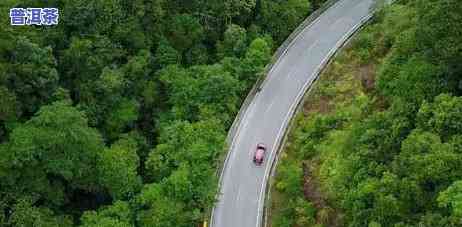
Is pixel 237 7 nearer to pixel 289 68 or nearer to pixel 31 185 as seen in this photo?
pixel 289 68

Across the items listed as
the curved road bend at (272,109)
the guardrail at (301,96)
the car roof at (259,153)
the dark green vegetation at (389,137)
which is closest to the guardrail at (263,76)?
the curved road bend at (272,109)

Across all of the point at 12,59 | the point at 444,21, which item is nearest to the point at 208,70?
the point at 12,59

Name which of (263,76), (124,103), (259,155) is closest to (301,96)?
(263,76)

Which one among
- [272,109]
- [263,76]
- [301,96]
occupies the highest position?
[263,76]

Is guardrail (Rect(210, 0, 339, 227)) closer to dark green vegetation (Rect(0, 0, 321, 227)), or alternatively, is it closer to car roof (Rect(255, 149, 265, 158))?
dark green vegetation (Rect(0, 0, 321, 227))

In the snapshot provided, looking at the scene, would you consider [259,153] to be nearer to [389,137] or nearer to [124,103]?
[124,103]

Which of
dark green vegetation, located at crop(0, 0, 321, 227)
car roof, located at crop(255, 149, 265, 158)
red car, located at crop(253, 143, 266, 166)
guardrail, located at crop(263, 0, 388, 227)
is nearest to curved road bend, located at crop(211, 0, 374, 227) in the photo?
guardrail, located at crop(263, 0, 388, 227)
